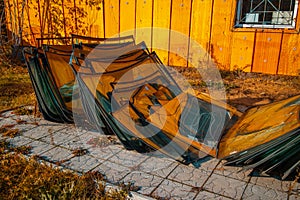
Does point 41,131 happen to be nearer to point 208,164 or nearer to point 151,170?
point 151,170

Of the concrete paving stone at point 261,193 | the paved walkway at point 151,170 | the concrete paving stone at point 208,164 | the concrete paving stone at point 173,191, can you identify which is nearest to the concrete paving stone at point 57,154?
the paved walkway at point 151,170

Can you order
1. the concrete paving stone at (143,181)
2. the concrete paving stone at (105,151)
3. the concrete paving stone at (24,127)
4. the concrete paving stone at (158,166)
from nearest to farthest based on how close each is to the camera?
the concrete paving stone at (143,181), the concrete paving stone at (158,166), the concrete paving stone at (105,151), the concrete paving stone at (24,127)

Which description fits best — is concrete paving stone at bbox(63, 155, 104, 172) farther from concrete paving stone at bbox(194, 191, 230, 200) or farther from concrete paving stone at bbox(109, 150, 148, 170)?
concrete paving stone at bbox(194, 191, 230, 200)

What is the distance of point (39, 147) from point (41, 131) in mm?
451

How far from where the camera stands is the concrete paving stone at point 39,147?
2.84 m

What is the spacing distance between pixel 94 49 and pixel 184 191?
2.57 meters

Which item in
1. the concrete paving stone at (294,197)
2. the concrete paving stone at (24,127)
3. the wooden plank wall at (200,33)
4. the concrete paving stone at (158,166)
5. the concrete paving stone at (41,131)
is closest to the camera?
the concrete paving stone at (294,197)

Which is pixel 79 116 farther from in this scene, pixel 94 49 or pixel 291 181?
pixel 291 181

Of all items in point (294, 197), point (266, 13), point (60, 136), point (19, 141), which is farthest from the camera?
point (266, 13)

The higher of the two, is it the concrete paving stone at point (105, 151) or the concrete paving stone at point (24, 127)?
the concrete paving stone at point (24, 127)

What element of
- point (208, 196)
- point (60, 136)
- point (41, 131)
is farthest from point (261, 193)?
point (41, 131)

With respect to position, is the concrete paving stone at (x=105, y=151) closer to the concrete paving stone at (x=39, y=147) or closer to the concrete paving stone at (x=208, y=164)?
the concrete paving stone at (x=39, y=147)

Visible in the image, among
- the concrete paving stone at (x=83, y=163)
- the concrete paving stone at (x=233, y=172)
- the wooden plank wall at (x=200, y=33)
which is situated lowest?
the concrete paving stone at (x=83, y=163)

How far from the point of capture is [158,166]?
2596mm
